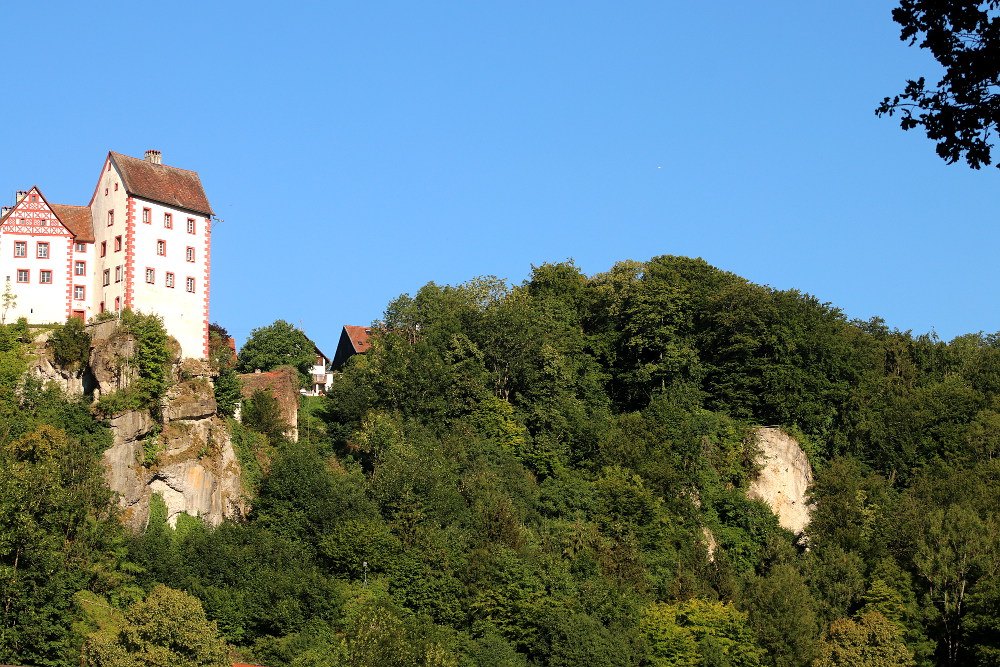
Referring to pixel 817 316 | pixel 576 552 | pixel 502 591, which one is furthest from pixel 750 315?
pixel 502 591

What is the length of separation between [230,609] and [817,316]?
39.6 meters

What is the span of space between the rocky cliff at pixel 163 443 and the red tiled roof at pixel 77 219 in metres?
6.10

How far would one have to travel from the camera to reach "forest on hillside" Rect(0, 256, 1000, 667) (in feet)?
186

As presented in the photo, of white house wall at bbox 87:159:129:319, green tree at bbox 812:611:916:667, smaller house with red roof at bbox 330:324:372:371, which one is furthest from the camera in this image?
smaller house with red roof at bbox 330:324:372:371

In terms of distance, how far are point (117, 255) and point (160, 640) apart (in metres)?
22.8

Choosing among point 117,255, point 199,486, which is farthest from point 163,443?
point 117,255

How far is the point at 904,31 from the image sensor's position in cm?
1670

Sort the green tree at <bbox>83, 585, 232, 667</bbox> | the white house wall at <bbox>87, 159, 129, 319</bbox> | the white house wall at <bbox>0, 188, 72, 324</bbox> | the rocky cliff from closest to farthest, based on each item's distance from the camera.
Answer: the green tree at <bbox>83, 585, 232, 667</bbox>, the rocky cliff, the white house wall at <bbox>87, 159, 129, 319</bbox>, the white house wall at <bbox>0, 188, 72, 324</bbox>

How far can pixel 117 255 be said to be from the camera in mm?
66750

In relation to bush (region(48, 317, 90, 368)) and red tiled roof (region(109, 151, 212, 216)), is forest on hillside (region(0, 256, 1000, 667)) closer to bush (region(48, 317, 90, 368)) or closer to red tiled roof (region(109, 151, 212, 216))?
bush (region(48, 317, 90, 368))

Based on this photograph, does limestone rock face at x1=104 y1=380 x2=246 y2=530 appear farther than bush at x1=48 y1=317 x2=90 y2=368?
No

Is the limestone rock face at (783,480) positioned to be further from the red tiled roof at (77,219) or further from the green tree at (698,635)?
the red tiled roof at (77,219)

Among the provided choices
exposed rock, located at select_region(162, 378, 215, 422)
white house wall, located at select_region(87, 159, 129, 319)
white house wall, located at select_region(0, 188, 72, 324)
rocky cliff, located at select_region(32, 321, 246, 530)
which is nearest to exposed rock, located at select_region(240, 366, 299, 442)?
exposed rock, located at select_region(162, 378, 215, 422)

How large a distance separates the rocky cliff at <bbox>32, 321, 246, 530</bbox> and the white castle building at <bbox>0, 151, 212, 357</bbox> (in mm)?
2322
